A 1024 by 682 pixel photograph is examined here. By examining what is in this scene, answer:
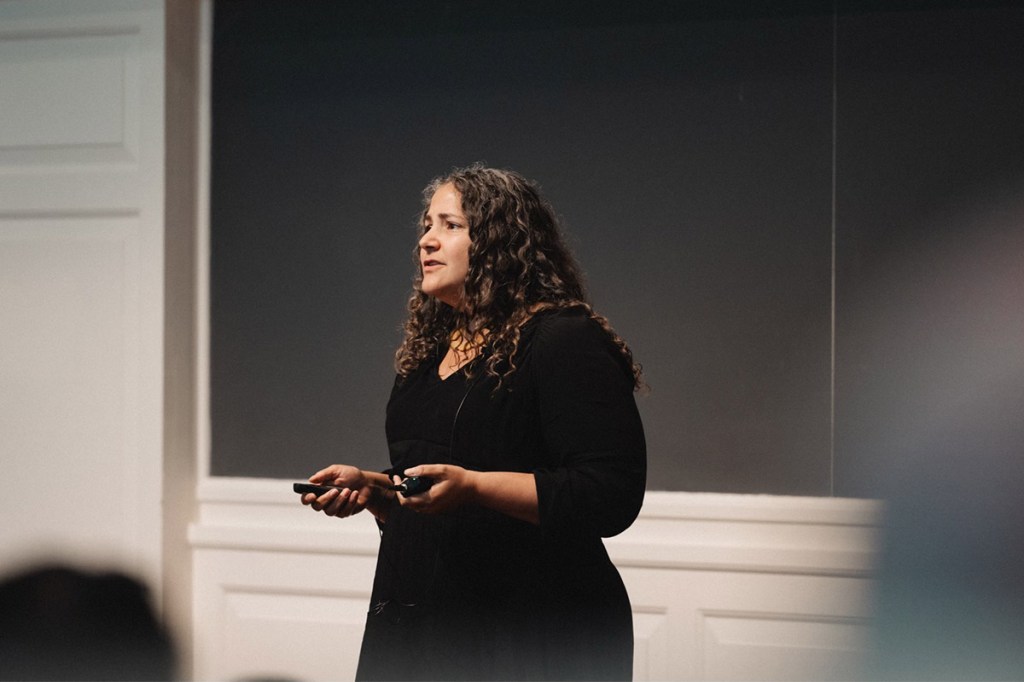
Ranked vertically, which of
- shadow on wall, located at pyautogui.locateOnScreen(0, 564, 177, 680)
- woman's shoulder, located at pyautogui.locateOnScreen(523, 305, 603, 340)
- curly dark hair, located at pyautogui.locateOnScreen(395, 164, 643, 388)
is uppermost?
curly dark hair, located at pyautogui.locateOnScreen(395, 164, 643, 388)

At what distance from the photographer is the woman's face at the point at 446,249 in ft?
5.42

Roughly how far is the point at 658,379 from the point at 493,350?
1251 millimetres

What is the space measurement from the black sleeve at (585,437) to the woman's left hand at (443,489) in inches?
4.2

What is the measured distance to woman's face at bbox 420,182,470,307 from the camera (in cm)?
165

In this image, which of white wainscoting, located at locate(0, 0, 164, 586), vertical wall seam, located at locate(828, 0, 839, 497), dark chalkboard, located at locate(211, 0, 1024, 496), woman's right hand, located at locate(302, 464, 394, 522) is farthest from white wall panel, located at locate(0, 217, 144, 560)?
vertical wall seam, located at locate(828, 0, 839, 497)

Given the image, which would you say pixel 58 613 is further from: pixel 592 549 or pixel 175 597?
pixel 592 549

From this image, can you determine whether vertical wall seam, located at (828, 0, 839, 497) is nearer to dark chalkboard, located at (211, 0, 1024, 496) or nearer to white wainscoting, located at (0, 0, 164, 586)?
dark chalkboard, located at (211, 0, 1024, 496)

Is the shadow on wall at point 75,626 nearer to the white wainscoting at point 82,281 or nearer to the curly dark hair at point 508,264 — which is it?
the white wainscoting at point 82,281

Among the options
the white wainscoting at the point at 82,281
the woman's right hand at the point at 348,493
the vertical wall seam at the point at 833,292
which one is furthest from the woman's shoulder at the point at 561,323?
the white wainscoting at the point at 82,281

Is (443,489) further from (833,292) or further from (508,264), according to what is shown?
(833,292)

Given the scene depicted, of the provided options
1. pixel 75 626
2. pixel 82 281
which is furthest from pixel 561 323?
pixel 75 626

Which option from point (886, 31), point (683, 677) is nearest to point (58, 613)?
point (683, 677)

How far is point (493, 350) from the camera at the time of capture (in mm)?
1574

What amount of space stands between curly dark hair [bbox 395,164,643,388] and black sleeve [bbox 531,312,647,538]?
0.27 ft
